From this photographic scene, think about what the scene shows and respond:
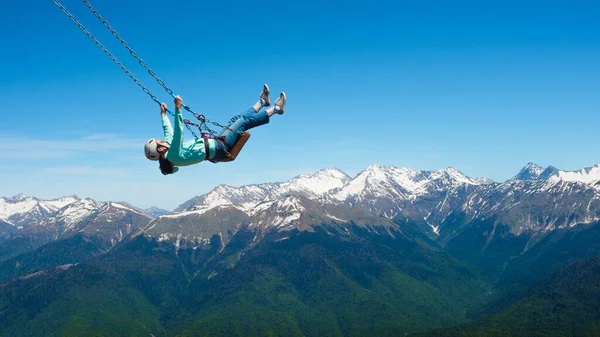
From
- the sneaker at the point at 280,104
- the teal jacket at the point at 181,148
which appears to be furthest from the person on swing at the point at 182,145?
the sneaker at the point at 280,104

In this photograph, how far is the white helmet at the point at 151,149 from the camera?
15656 mm

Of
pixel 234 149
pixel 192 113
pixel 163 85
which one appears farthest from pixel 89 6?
pixel 234 149

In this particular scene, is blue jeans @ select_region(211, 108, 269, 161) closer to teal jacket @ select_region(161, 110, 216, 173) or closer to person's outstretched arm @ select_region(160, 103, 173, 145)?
teal jacket @ select_region(161, 110, 216, 173)

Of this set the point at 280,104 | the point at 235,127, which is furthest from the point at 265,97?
the point at 235,127

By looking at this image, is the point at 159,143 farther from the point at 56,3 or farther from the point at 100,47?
the point at 56,3

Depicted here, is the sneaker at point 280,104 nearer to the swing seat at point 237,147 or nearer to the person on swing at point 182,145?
the person on swing at point 182,145

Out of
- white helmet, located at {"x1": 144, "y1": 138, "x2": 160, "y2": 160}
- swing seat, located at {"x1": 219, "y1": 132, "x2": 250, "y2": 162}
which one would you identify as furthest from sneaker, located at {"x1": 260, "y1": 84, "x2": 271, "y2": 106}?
white helmet, located at {"x1": 144, "y1": 138, "x2": 160, "y2": 160}

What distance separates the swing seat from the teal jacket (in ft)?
2.29

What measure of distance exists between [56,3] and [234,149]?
7321mm

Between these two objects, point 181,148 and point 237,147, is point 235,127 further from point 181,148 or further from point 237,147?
point 181,148

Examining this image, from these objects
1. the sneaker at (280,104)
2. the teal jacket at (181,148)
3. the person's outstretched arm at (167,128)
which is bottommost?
the teal jacket at (181,148)

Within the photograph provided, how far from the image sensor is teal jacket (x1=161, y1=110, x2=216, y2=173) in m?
14.9

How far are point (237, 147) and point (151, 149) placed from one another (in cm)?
307

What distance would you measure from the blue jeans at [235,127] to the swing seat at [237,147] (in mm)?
141
